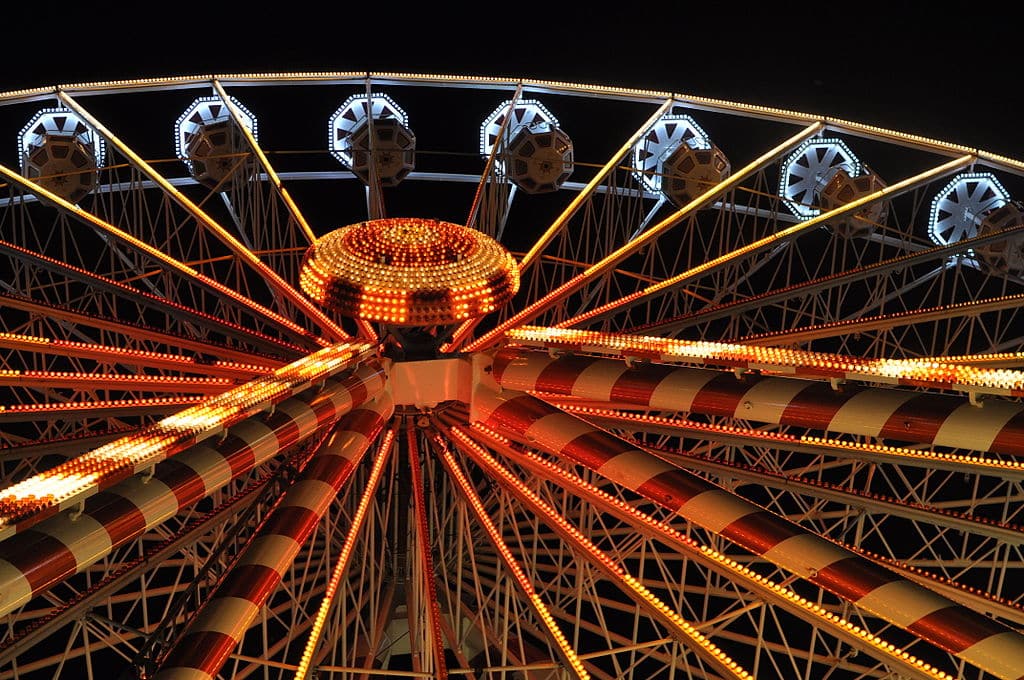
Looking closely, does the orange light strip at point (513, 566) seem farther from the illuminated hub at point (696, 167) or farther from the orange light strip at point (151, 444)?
the illuminated hub at point (696, 167)

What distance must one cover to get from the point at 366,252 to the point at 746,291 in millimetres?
21838

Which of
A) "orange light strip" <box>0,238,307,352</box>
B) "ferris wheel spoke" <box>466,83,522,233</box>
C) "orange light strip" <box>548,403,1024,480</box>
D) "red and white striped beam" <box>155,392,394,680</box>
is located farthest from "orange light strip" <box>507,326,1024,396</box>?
"ferris wheel spoke" <box>466,83,522,233</box>

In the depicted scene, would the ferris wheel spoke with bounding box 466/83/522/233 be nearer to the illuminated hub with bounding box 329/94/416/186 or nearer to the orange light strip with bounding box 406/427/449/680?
the illuminated hub with bounding box 329/94/416/186

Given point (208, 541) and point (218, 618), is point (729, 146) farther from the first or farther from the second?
point (218, 618)

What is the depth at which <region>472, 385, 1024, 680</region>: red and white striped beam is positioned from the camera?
9.76 meters

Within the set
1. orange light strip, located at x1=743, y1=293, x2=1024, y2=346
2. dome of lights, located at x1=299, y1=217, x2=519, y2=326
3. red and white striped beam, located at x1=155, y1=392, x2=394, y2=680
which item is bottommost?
red and white striped beam, located at x1=155, y1=392, x2=394, y2=680

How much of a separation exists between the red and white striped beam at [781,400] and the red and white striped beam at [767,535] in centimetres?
42

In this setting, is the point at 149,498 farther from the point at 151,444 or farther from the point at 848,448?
the point at 848,448

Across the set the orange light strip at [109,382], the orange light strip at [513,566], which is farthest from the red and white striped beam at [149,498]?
the orange light strip at [109,382]

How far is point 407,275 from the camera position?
13.7 meters

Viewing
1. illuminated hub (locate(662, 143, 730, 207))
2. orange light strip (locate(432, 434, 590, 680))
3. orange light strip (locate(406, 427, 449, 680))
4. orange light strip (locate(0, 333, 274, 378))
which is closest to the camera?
orange light strip (locate(432, 434, 590, 680))

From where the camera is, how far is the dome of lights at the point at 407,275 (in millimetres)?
13602

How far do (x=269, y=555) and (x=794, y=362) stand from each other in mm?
5306

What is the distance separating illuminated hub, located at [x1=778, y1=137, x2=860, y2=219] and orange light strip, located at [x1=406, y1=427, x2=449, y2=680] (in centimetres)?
992
